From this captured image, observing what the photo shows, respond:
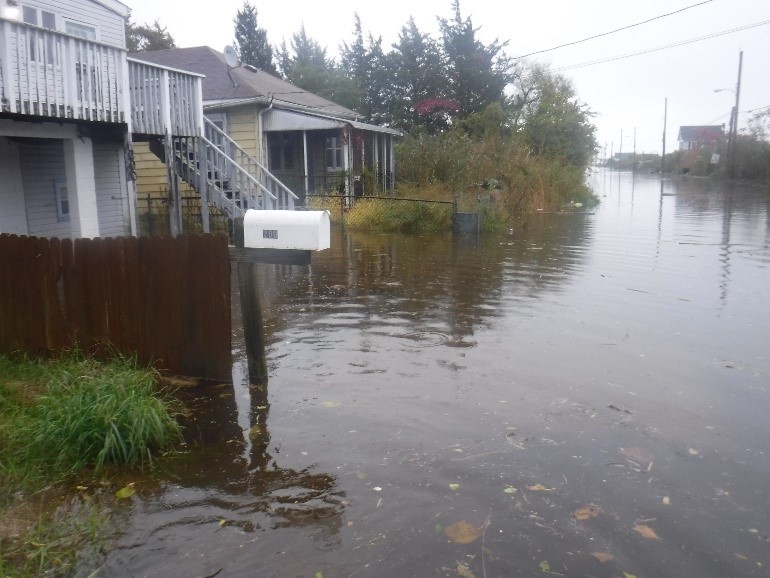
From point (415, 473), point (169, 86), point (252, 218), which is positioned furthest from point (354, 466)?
point (169, 86)

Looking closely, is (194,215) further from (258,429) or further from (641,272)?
(258,429)

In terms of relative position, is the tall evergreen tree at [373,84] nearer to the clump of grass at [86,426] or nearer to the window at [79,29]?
the window at [79,29]

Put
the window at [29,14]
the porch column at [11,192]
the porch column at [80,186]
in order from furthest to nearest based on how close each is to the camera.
A: the porch column at [11,192] → the window at [29,14] → the porch column at [80,186]

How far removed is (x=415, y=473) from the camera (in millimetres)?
4645

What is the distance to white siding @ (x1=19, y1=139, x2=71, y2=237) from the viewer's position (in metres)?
14.4

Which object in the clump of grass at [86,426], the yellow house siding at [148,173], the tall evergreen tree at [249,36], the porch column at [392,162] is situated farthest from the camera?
the tall evergreen tree at [249,36]

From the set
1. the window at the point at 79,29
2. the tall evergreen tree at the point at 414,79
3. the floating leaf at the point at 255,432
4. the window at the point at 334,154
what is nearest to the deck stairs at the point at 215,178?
the window at the point at 79,29

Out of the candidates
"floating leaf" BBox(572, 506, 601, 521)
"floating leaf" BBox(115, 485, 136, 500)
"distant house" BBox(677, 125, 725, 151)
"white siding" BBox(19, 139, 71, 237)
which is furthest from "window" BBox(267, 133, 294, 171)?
"distant house" BBox(677, 125, 725, 151)

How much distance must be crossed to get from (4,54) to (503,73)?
32538 mm

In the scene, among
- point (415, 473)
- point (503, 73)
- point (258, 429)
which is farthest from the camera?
point (503, 73)

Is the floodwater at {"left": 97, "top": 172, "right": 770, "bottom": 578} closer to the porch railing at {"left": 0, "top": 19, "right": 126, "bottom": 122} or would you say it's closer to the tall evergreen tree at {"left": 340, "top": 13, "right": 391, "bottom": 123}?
the porch railing at {"left": 0, "top": 19, "right": 126, "bottom": 122}

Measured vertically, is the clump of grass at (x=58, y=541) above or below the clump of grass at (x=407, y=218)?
below

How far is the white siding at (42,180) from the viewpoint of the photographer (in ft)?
47.3

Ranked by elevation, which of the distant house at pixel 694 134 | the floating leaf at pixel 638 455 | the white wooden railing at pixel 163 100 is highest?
the distant house at pixel 694 134
